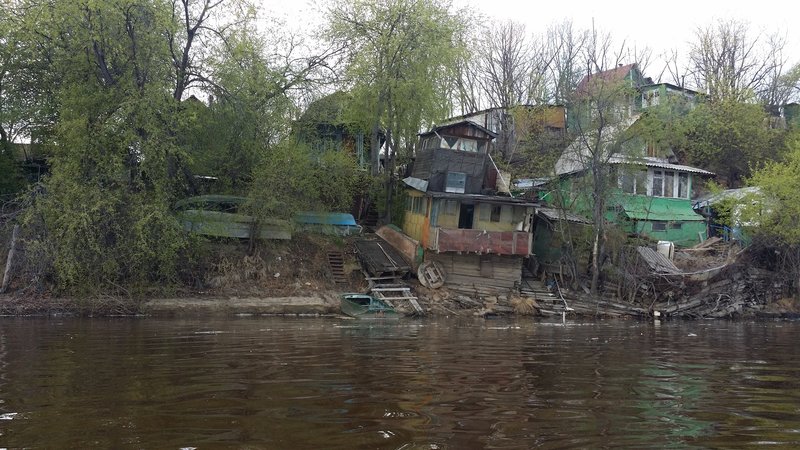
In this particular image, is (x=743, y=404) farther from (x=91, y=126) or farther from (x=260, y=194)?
(x=91, y=126)

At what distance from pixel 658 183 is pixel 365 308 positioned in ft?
73.5

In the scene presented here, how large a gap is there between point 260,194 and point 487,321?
11710 mm

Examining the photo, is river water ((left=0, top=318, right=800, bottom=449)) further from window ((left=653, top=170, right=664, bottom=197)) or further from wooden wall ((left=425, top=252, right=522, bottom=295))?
window ((left=653, top=170, right=664, bottom=197))

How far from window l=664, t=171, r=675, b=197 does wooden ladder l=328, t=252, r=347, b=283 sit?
21.1m

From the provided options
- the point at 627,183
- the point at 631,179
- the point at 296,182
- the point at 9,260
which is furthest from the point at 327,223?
the point at 631,179

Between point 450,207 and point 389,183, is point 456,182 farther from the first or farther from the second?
point 389,183

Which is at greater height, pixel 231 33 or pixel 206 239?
pixel 231 33

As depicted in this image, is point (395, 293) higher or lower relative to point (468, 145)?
lower

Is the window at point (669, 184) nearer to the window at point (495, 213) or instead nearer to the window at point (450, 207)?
the window at point (495, 213)

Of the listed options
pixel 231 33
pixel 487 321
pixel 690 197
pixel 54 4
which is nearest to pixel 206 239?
pixel 231 33

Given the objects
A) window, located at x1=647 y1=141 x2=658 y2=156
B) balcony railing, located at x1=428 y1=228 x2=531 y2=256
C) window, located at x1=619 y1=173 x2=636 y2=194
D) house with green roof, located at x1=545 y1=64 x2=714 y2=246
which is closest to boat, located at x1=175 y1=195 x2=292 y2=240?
balcony railing, located at x1=428 y1=228 x2=531 y2=256

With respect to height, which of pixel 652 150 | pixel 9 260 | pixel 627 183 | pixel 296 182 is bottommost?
pixel 9 260

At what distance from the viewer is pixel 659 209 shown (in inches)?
1572

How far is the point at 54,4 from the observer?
27578mm
